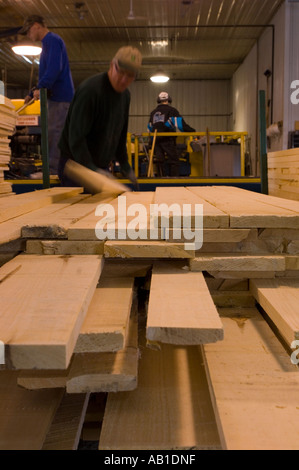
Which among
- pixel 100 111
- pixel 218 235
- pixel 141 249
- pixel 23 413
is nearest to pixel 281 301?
pixel 218 235

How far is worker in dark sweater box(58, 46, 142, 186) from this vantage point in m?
3.89

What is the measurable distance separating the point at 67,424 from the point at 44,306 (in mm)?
377

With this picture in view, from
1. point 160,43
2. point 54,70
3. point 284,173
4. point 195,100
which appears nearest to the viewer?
point 284,173

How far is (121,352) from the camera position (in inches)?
56.7

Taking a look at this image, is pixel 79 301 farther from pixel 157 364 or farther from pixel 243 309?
pixel 243 309

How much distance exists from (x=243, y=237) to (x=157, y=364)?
61 cm

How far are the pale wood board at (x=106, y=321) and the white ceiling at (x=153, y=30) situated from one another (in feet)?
31.3

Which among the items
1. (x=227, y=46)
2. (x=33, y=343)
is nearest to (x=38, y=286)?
(x=33, y=343)

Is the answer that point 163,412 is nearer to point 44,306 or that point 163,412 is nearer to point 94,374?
point 94,374

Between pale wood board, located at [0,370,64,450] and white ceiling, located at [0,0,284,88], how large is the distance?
9825 millimetres

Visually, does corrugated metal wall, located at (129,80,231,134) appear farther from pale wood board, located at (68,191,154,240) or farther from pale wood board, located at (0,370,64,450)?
pale wood board, located at (0,370,64,450)

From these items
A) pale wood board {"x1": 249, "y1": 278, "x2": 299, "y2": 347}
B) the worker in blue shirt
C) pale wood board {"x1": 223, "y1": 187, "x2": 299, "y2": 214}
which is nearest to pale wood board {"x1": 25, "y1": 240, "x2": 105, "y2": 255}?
pale wood board {"x1": 249, "y1": 278, "x2": 299, "y2": 347}

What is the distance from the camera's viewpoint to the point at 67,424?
1.38 m

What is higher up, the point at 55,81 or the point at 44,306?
the point at 55,81
